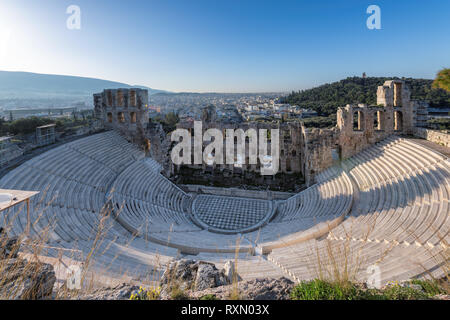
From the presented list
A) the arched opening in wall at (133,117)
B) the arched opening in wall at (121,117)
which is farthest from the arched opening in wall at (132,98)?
the arched opening in wall at (121,117)

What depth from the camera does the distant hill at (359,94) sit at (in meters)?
37.1

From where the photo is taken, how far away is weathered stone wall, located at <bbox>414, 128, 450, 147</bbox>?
1339cm

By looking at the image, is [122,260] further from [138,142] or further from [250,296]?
[138,142]

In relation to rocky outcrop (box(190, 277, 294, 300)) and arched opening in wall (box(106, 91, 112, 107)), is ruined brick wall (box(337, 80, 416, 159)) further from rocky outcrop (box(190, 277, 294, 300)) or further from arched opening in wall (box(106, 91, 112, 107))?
arched opening in wall (box(106, 91, 112, 107))

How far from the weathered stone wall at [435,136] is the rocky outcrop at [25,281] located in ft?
59.1

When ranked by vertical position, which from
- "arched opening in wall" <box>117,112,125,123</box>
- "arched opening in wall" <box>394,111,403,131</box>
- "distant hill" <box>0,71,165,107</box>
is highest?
"distant hill" <box>0,71,165,107</box>

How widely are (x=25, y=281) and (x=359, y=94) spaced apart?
169ft

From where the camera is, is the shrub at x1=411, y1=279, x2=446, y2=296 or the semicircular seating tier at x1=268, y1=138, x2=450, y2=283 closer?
the shrub at x1=411, y1=279, x2=446, y2=296

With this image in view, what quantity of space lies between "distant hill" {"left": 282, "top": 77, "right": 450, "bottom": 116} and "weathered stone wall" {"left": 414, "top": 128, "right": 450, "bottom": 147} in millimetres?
21462

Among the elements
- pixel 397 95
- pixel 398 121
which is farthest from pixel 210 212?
pixel 397 95

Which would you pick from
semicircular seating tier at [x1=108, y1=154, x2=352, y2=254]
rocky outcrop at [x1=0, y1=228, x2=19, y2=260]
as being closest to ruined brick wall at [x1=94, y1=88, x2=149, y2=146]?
semicircular seating tier at [x1=108, y1=154, x2=352, y2=254]

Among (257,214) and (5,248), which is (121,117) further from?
(5,248)

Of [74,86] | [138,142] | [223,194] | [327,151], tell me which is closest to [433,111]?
[327,151]
